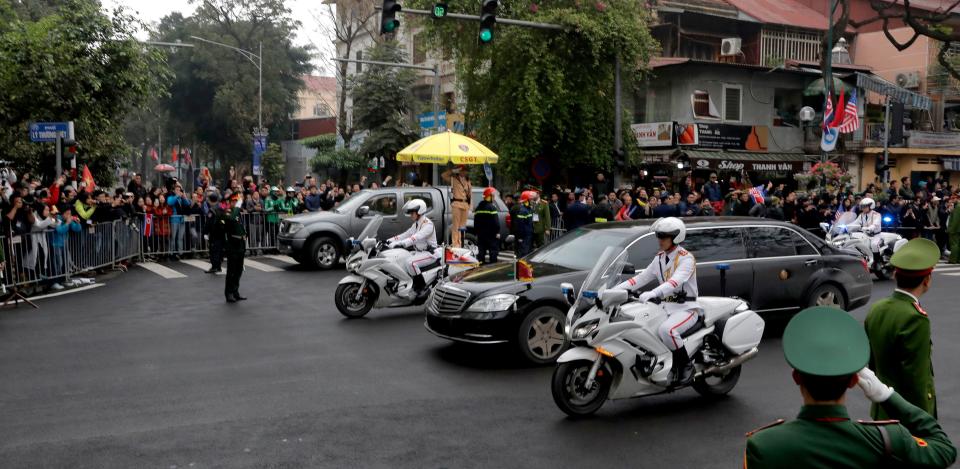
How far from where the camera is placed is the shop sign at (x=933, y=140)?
Answer: 112 ft

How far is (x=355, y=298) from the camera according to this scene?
41.1ft

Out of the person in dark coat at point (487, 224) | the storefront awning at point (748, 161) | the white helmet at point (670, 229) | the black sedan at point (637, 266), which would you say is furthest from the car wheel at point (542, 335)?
the storefront awning at point (748, 161)

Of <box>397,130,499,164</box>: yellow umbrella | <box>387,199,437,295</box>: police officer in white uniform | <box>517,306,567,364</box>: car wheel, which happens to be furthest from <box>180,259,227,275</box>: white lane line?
<box>517,306,567,364</box>: car wheel

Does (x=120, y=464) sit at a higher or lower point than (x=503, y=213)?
lower

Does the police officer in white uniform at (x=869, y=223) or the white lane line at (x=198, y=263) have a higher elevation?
the police officer in white uniform at (x=869, y=223)

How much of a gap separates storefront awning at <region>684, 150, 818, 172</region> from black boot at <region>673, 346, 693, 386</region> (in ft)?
76.1

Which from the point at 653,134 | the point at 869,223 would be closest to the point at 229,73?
the point at 653,134

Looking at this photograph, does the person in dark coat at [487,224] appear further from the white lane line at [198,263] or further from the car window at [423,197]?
the white lane line at [198,263]

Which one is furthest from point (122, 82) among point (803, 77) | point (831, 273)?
point (803, 77)

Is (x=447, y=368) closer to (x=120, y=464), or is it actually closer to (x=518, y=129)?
(x=120, y=464)

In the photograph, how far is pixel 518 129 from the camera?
1075 inches

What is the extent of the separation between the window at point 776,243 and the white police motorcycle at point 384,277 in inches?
159

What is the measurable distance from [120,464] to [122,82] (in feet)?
57.5

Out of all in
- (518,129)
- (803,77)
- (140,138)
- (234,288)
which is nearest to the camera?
(234,288)
